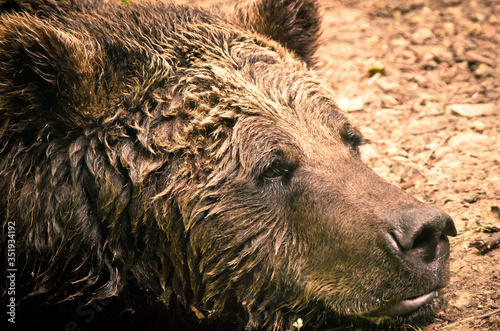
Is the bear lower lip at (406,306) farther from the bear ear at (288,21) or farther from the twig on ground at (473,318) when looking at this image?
the bear ear at (288,21)

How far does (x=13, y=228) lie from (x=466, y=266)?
3.06m

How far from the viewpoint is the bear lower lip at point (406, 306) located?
341 centimetres

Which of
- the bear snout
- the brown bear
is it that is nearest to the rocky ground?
the bear snout

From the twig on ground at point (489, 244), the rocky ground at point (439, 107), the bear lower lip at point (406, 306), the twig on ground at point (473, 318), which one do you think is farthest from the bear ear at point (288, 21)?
the twig on ground at point (473, 318)

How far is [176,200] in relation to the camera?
354cm

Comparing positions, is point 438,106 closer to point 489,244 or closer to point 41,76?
point 489,244

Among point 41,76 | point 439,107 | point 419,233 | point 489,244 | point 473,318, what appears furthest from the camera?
point 439,107

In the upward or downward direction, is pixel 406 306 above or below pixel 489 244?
above

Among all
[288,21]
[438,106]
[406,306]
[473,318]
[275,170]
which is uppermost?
[288,21]

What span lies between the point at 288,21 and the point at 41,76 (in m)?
2.06

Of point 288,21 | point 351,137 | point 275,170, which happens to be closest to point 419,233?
point 275,170

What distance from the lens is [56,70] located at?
3408 millimetres

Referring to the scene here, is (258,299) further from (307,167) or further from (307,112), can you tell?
(307,112)

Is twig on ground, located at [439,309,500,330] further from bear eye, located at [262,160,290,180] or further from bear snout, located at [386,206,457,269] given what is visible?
bear eye, located at [262,160,290,180]
